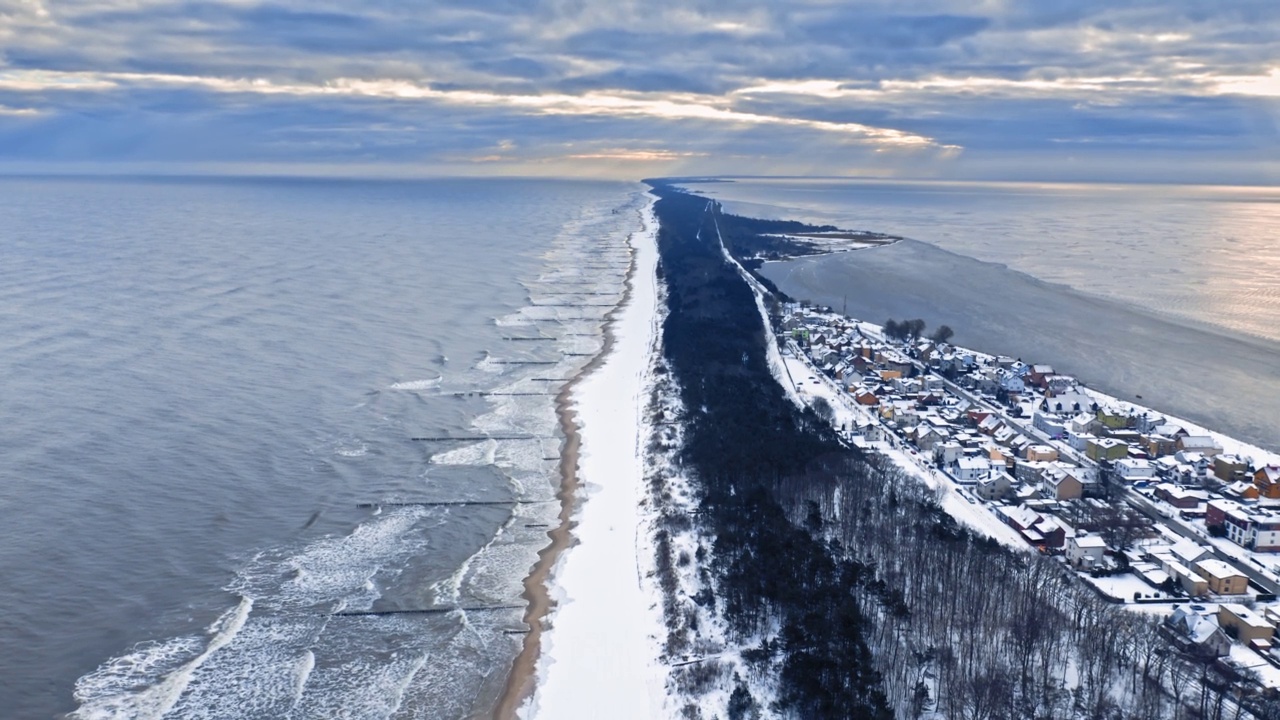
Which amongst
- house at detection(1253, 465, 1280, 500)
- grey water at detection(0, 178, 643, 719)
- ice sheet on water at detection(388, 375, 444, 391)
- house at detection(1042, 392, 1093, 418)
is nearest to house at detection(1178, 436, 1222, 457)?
house at detection(1253, 465, 1280, 500)

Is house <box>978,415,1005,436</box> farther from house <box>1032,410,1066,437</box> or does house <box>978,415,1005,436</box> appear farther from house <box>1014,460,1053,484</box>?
house <box>1014,460,1053,484</box>

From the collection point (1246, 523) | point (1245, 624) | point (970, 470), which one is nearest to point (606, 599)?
point (1245, 624)

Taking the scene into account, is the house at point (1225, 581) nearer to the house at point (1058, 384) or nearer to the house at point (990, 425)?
the house at point (990, 425)

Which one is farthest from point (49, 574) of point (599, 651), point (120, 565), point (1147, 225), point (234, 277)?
point (1147, 225)

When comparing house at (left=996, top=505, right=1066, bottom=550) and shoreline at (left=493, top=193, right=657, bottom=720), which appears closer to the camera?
shoreline at (left=493, top=193, right=657, bottom=720)

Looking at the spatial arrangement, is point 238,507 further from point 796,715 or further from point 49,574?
point 796,715
